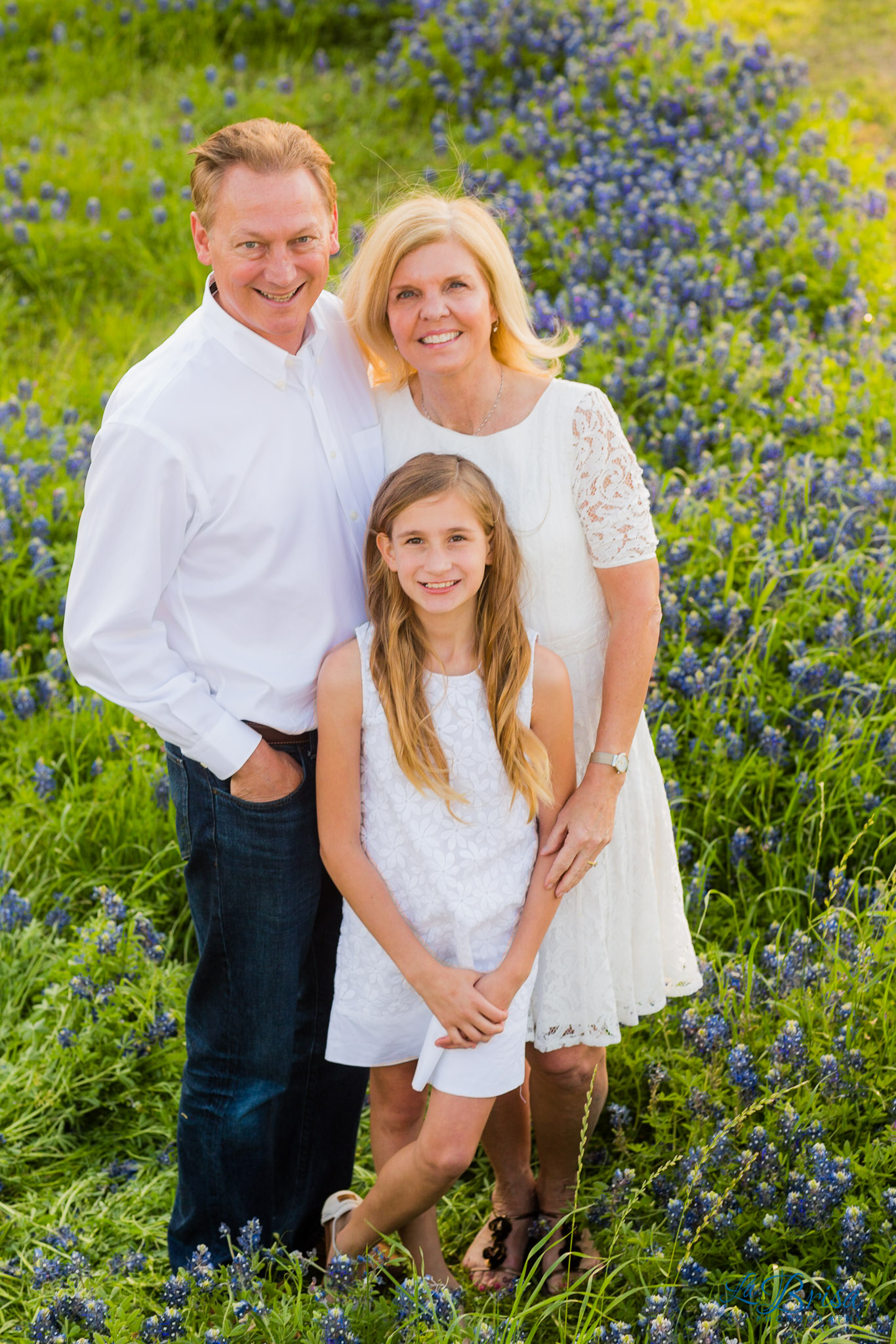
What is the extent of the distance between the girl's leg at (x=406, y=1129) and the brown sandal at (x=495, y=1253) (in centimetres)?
17

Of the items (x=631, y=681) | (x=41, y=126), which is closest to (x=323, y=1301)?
(x=631, y=681)

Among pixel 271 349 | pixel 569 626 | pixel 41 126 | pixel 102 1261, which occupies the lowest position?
pixel 102 1261

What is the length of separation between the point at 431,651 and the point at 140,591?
57 centimetres

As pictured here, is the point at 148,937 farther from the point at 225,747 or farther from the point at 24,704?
the point at 225,747

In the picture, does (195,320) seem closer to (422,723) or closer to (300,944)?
(422,723)

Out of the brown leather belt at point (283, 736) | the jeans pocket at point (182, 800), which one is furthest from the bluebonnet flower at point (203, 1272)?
the brown leather belt at point (283, 736)

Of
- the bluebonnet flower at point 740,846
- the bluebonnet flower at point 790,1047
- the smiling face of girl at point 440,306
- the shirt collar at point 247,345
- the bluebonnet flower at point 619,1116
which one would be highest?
the smiling face of girl at point 440,306

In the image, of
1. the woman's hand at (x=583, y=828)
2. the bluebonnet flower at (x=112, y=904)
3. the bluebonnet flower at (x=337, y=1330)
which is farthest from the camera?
the bluebonnet flower at (x=112, y=904)

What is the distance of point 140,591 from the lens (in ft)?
7.82

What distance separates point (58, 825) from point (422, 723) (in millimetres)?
1779

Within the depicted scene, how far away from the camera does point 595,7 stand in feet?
24.6

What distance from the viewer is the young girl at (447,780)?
8.05ft

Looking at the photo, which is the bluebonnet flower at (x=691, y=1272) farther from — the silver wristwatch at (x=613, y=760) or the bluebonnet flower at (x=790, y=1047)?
the silver wristwatch at (x=613, y=760)

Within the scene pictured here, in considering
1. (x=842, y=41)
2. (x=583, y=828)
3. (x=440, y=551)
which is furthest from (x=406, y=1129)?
(x=842, y=41)
